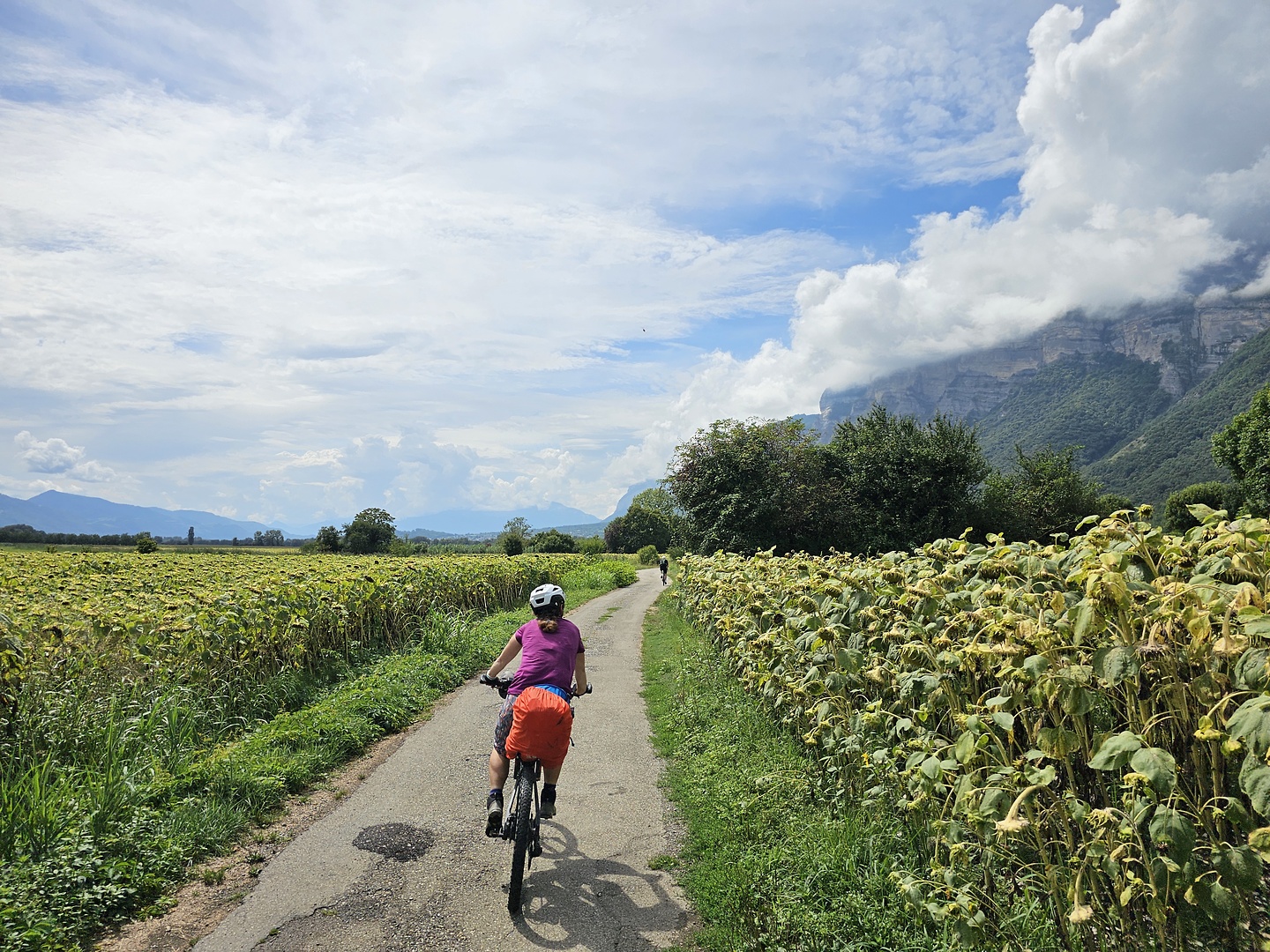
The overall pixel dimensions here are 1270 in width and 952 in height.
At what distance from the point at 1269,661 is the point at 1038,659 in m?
0.75

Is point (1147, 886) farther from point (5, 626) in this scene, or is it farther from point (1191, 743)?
point (5, 626)

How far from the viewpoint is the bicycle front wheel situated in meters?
4.46

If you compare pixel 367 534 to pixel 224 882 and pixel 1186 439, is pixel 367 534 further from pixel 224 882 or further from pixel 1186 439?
pixel 1186 439

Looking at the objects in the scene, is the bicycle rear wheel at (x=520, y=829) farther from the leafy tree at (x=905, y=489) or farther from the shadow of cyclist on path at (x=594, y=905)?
the leafy tree at (x=905, y=489)

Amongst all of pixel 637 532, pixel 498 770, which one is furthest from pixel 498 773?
pixel 637 532

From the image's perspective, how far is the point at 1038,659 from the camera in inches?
109

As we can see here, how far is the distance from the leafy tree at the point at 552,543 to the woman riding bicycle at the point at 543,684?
5903cm

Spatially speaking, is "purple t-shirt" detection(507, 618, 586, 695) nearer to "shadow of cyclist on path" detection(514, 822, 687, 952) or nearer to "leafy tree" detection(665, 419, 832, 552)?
"shadow of cyclist on path" detection(514, 822, 687, 952)

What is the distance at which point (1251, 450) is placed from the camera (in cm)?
3788

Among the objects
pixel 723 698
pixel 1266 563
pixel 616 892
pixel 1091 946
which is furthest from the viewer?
pixel 723 698

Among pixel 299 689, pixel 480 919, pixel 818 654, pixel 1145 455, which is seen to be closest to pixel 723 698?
pixel 818 654

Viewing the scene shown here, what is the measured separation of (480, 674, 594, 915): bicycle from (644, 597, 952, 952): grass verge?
Answer: 3.37ft

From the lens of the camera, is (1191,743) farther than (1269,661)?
Yes

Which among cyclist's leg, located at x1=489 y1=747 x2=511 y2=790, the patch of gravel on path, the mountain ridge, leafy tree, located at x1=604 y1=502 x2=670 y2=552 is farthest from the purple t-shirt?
leafy tree, located at x1=604 y1=502 x2=670 y2=552
